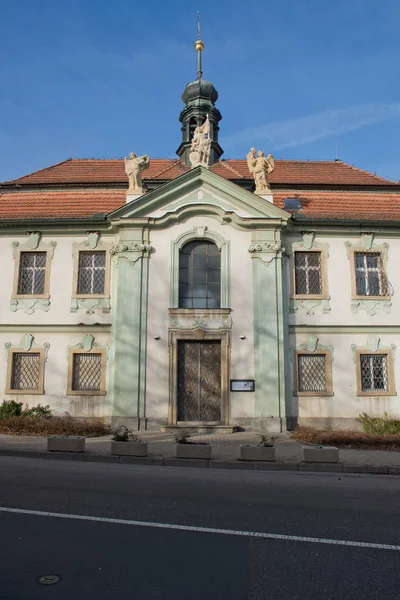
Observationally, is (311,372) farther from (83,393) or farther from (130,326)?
(83,393)

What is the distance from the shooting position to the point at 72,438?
12.1m

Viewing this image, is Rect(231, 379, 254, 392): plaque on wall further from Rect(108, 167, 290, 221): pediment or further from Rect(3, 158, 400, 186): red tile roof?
Rect(3, 158, 400, 186): red tile roof

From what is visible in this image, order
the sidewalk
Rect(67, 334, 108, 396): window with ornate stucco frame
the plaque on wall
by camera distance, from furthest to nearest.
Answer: Rect(67, 334, 108, 396): window with ornate stucco frame < the plaque on wall < the sidewalk

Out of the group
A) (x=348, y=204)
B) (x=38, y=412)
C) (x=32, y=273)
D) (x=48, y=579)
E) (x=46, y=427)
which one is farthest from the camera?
(x=348, y=204)

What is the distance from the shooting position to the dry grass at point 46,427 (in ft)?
50.3

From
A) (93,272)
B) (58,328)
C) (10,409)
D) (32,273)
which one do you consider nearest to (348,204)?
(93,272)

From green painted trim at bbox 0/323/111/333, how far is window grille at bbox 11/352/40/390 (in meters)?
0.85

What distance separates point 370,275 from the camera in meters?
18.7

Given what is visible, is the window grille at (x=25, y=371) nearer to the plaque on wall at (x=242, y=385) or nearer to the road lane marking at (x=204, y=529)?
the plaque on wall at (x=242, y=385)

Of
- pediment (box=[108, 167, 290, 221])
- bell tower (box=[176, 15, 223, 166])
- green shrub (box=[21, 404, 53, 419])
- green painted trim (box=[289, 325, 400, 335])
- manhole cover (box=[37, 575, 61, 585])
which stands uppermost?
bell tower (box=[176, 15, 223, 166])

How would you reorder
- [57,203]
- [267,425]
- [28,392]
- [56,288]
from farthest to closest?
[57,203] → [56,288] → [28,392] → [267,425]

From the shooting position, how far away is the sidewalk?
11094 mm

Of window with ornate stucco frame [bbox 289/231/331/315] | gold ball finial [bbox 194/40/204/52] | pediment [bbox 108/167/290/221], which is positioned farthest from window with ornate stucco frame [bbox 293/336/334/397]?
gold ball finial [bbox 194/40/204/52]

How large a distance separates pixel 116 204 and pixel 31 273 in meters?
4.13
